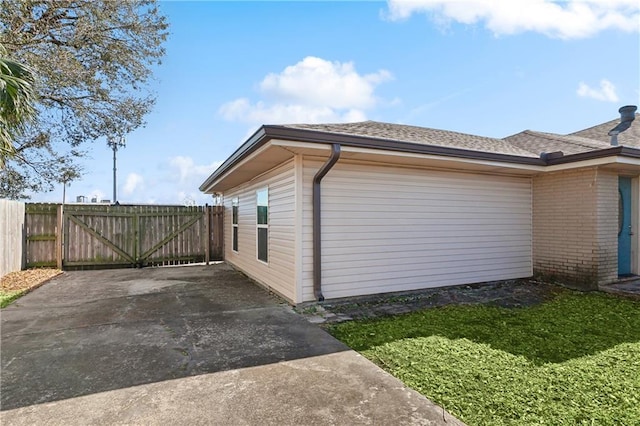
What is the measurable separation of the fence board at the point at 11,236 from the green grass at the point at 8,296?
1.66 m

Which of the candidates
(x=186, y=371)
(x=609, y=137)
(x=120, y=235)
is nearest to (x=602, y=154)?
(x=609, y=137)

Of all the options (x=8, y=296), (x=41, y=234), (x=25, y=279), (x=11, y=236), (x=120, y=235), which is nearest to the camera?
(x=8, y=296)

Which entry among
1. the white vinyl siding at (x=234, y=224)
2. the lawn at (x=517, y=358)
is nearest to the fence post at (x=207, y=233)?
the white vinyl siding at (x=234, y=224)

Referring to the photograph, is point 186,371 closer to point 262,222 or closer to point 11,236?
point 262,222

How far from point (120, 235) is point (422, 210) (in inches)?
332

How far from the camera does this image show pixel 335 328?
4234 millimetres

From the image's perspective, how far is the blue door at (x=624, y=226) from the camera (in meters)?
6.86

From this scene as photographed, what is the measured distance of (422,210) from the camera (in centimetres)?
632

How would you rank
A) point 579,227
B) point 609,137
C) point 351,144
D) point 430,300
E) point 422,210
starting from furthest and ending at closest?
point 609,137
point 579,227
point 422,210
point 430,300
point 351,144

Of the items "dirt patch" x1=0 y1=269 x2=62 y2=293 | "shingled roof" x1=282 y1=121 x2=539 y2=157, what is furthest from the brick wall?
"dirt patch" x1=0 y1=269 x2=62 y2=293

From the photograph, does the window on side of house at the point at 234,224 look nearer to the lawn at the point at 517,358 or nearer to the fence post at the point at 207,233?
the fence post at the point at 207,233

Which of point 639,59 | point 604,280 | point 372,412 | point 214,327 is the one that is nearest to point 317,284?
point 214,327

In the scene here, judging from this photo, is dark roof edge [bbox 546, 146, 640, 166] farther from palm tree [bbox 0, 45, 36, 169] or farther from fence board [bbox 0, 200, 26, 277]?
fence board [bbox 0, 200, 26, 277]

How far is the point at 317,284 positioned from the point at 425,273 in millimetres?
2235
